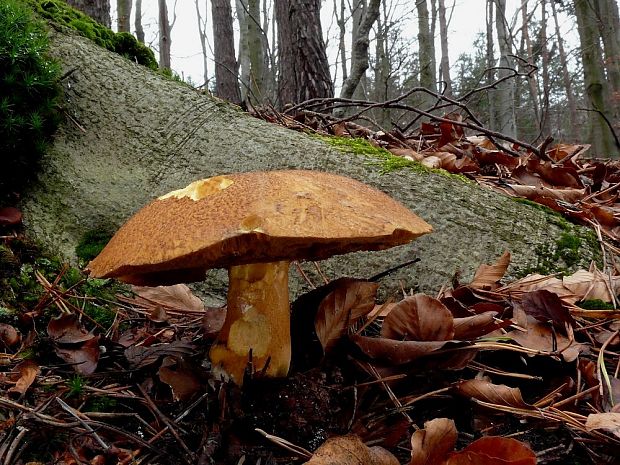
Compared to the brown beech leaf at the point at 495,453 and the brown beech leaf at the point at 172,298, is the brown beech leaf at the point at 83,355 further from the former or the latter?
the brown beech leaf at the point at 495,453

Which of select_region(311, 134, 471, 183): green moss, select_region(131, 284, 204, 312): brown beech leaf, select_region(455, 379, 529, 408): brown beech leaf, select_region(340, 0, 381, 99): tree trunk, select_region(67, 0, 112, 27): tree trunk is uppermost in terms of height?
select_region(67, 0, 112, 27): tree trunk

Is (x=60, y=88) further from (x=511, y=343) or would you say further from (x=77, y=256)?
(x=511, y=343)

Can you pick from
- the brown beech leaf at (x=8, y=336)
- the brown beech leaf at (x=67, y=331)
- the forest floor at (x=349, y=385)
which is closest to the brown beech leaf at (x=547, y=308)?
the forest floor at (x=349, y=385)

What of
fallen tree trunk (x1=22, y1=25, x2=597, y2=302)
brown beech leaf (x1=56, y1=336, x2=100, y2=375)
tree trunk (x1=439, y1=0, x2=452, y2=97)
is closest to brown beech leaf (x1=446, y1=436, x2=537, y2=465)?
fallen tree trunk (x1=22, y1=25, x2=597, y2=302)

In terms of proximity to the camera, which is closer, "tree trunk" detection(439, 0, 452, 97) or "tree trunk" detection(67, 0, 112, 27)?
"tree trunk" detection(67, 0, 112, 27)

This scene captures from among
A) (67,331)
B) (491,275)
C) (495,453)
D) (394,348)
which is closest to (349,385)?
(394,348)

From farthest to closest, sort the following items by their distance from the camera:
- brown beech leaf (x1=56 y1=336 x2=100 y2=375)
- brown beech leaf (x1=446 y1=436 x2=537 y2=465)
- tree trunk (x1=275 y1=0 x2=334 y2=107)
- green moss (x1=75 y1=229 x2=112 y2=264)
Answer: tree trunk (x1=275 y1=0 x2=334 y2=107) < green moss (x1=75 y1=229 x2=112 y2=264) < brown beech leaf (x1=56 y1=336 x2=100 y2=375) < brown beech leaf (x1=446 y1=436 x2=537 y2=465)

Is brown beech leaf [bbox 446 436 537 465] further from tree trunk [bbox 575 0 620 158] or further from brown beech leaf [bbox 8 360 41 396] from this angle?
tree trunk [bbox 575 0 620 158]
